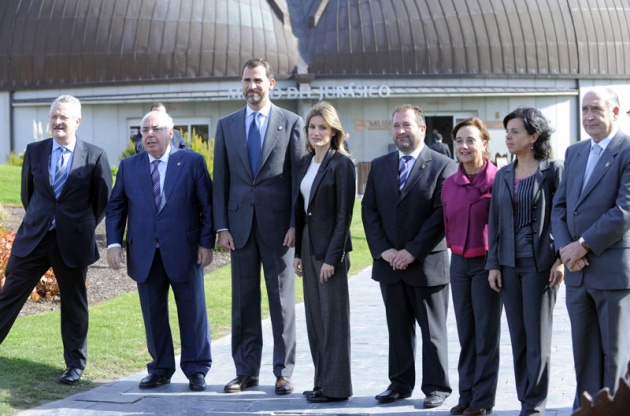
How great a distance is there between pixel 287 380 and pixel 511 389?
5.85 ft

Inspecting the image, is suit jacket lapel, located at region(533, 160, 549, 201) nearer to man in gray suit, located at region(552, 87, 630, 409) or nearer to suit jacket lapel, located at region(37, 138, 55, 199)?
man in gray suit, located at region(552, 87, 630, 409)

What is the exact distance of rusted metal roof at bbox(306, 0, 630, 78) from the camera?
34562mm

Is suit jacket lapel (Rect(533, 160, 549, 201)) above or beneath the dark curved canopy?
beneath

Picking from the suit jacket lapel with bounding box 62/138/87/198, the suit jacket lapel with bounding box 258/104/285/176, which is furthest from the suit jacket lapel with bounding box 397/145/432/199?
the suit jacket lapel with bounding box 62/138/87/198

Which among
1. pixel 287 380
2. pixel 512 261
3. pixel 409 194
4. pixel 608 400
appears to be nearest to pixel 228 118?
pixel 409 194

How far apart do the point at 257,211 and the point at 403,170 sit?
126 cm

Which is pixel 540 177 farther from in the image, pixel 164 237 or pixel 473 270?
pixel 164 237

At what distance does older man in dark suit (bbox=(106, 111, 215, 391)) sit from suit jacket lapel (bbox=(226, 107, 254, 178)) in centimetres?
37

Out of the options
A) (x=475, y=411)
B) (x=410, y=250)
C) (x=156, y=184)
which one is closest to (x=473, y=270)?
(x=410, y=250)

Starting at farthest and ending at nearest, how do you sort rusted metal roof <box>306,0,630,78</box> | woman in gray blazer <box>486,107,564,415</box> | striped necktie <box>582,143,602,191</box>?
1. rusted metal roof <box>306,0,630,78</box>
2. woman in gray blazer <box>486,107,564,415</box>
3. striped necktie <box>582,143,602,191</box>

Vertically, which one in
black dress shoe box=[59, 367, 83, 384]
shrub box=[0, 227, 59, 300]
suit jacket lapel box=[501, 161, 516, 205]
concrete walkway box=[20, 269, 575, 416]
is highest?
suit jacket lapel box=[501, 161, 516, 205]

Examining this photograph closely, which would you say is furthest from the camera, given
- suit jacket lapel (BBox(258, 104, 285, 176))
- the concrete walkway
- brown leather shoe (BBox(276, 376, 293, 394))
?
suit jacket lapel (BBox(258, 104, 285, 176))

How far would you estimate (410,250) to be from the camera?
22.7 ft

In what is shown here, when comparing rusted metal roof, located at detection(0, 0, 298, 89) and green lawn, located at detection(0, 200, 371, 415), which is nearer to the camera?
green lawn, located at detection(0, 200, 371, 415)
